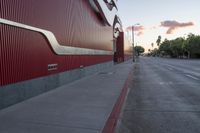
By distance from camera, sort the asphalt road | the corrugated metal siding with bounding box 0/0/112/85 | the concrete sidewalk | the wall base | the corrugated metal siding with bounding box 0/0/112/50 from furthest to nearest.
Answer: the corrugated metal siding with bounding box 0/0/112/50
the corrugated metal siding with bounding box 0/0/112/85
the wall base
the asphalt road
the concrete sidewalk

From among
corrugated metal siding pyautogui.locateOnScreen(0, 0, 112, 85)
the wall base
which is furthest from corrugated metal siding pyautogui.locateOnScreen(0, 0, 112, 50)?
the wall base

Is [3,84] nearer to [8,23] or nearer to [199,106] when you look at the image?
[8,23]

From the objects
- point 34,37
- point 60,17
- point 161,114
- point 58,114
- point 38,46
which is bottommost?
point 161,114

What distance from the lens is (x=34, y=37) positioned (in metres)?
11.4

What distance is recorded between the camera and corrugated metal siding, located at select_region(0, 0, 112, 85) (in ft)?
30.1

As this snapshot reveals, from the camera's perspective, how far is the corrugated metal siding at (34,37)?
30.1 feet

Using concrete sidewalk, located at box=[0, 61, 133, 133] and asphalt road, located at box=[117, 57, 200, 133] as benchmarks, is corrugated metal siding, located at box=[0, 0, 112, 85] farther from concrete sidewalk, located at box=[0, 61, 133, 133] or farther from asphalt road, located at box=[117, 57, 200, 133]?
asphalt road, located at box=[117, 57, 200, 133]

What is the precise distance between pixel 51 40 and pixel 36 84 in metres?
2.76

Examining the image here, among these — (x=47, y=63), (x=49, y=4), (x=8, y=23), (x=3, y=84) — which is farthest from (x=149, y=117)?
(x=49, y=4)

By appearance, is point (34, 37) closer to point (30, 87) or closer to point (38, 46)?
point (38, 46)

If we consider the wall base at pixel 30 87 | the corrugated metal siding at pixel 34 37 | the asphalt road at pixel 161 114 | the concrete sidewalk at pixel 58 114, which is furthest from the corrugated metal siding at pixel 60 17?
the asphalt road at pixel 161 114

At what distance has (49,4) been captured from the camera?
1316 cm

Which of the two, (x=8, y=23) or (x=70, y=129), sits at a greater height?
(x=8, y=23)

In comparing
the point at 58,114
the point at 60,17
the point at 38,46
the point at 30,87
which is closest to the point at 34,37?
the point at 38,46
